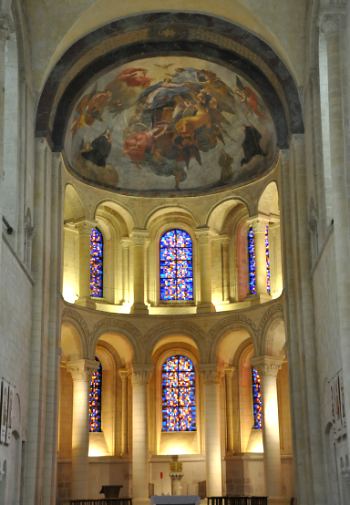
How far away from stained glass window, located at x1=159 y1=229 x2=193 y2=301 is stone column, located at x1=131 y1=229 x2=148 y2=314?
133 centimetres

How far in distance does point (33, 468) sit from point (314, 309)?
9154mm

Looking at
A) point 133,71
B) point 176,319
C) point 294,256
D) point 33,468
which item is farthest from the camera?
point 176,319

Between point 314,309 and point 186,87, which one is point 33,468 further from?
point 186,87

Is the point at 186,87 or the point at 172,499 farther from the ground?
the point at 186,87

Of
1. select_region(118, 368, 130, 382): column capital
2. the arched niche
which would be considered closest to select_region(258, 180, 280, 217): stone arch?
the arched niche

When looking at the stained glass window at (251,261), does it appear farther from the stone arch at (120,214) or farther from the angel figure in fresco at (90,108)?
the angel figure in fresco at (90,108)

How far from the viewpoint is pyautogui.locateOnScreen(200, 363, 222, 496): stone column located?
30.5 m

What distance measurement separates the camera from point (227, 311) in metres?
31.8

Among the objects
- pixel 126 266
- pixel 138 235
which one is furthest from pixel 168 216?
pixel 126 266

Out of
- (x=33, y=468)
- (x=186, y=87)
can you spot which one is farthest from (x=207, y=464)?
(x=186, y=87)

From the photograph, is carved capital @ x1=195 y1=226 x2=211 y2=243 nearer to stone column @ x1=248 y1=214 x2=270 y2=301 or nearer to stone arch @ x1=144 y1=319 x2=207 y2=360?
stone column @ x1=248 y1=214 x2=270 y2=301

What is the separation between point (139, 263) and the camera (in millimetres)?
32906

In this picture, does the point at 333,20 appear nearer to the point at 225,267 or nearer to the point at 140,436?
the point at 225,267

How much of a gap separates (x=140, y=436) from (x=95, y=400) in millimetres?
2763
